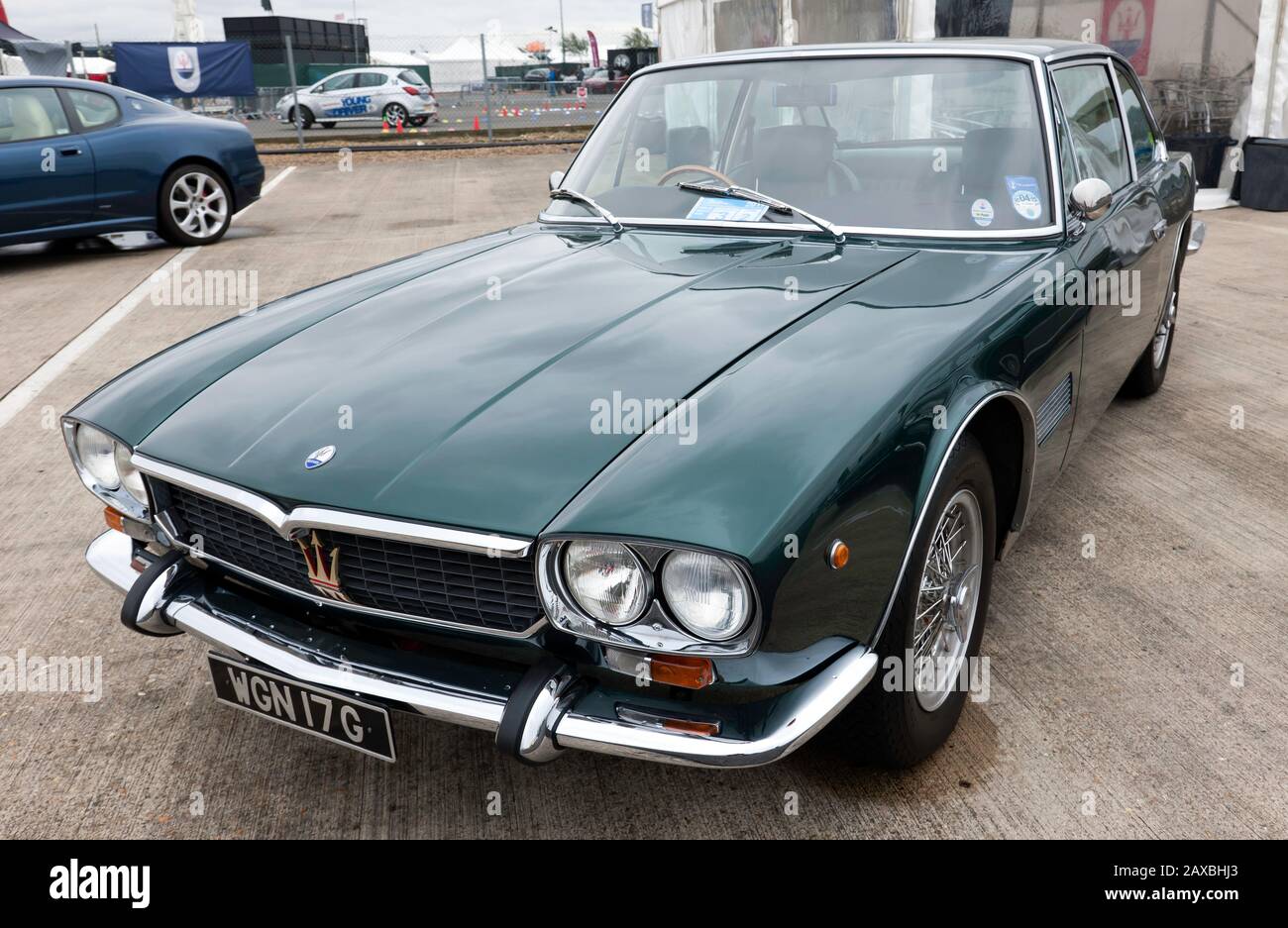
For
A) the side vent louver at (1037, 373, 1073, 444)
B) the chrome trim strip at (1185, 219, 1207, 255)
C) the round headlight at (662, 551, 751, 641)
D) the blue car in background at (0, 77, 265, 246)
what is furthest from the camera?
the blue car in background at (0, 77, 265, 246)

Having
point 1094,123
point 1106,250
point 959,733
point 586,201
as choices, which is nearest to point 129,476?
point 586,201

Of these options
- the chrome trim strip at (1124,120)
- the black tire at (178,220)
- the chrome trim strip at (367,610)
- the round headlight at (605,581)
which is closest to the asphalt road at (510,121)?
the black tire at (178,220)

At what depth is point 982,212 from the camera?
9.90 ft

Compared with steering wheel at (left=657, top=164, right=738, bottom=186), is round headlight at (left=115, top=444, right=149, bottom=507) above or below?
below

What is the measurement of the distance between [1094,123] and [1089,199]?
32.6 inches

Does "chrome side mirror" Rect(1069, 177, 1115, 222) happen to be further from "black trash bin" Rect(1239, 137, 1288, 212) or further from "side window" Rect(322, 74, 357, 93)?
"side window" Rect(322, 74, 357, 93)

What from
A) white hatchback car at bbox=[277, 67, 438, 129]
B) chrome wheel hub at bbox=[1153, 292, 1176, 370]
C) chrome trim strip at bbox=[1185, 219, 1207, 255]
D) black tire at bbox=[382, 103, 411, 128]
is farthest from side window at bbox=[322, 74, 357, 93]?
chrome wheel hub at bbox=[1153, 292, 1176, 370]

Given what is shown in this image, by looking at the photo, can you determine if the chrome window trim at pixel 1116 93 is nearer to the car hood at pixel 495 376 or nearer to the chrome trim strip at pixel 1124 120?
the chrome trim strip at pixel 1124 120

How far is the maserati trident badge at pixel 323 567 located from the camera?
207 centimetres

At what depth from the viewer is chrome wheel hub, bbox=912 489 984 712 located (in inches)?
92.4

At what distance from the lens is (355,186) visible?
13484mm

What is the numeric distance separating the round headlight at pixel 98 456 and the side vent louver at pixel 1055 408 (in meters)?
2.25

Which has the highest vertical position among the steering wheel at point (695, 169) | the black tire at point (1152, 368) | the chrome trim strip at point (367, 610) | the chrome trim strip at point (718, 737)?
the steering wheel at point (695, 169)
